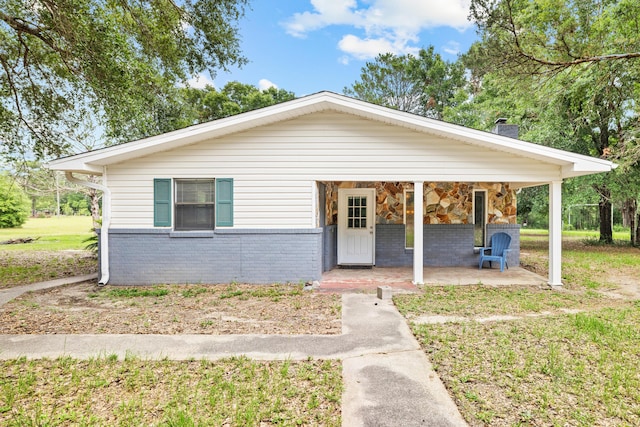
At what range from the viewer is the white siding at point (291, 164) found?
713 cm

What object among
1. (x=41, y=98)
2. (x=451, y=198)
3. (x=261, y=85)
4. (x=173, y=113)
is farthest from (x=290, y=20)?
(x=451, y=198)

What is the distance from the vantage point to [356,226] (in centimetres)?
927

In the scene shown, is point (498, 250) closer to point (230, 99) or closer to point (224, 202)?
point (224, 202)

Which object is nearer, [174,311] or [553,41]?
[174,311]

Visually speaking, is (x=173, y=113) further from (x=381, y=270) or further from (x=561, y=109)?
(x=561, y=109)

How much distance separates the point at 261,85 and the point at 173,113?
14926mm

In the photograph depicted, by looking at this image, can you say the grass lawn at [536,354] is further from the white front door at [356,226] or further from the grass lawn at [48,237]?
the grass lawn at [48,237]

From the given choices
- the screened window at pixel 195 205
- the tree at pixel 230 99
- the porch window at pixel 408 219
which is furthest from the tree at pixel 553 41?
the tree at pixel 230 99

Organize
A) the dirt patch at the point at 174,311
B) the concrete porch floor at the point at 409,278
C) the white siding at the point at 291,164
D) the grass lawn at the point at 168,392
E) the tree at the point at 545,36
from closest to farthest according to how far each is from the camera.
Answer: the grass lawn at the point at 168,392 → the dirt patch at the point at 174,311 → the tree at the point at 545,36 → the concrete porch floor at the point at 409,278 → the white siding at the point at 291,164

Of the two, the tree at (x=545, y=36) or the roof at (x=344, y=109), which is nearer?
the tree at (x=545, y=36)

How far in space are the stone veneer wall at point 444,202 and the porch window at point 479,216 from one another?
13 centimetres

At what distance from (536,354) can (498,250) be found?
5796mm

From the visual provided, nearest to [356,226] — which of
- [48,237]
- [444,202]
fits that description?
[444,202]

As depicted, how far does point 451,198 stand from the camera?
30.7 feet
